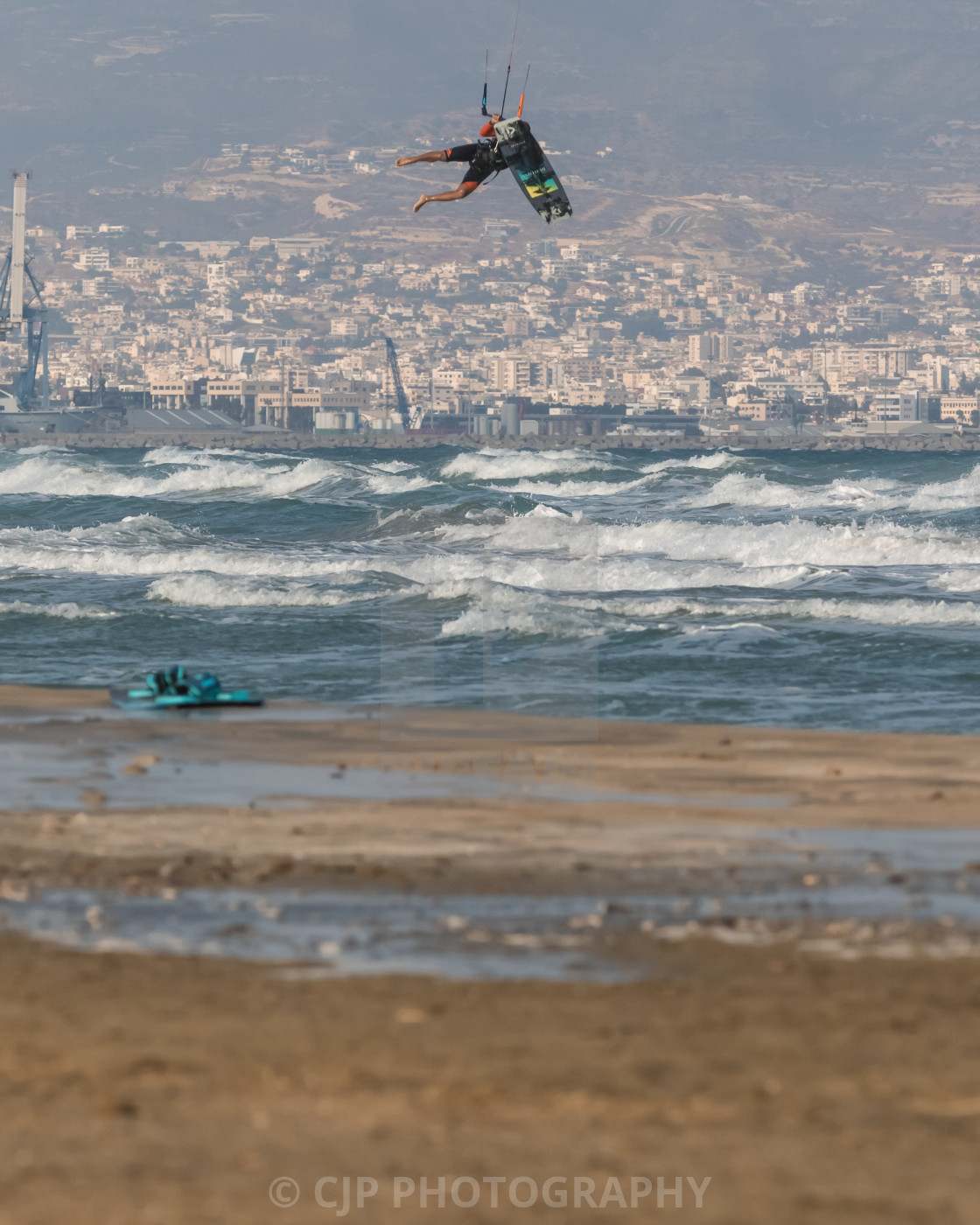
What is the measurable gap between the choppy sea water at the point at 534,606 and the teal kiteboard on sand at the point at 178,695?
2108mm

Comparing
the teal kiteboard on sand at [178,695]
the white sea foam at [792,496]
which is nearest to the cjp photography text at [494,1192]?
the teal kiteboard on sand at [178,695]

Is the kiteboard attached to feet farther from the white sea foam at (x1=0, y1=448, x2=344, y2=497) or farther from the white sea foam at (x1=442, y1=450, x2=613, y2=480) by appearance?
the white sea foam at (x1=442, y1=450, x2=613, y2=480)

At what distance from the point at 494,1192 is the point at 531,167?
37.2ft

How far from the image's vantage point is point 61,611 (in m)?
26.4

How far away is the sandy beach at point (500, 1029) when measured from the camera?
15.2 ft

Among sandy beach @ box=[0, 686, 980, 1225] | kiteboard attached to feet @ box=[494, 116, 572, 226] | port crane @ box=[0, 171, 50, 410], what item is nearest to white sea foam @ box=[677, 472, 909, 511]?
kiteboard attached to feet @ box=[494, 116, 572, 226]

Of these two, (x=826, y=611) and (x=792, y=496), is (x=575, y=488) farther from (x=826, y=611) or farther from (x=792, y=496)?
(x=826, y=611)

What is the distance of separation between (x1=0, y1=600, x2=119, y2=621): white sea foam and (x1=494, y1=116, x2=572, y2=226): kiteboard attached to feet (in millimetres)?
12956

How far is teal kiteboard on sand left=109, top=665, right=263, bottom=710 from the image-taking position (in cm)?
1582

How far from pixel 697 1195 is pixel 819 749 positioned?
895 centimetres

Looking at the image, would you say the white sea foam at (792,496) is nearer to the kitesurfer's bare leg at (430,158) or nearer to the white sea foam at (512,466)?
the white sea foam at (512,466)

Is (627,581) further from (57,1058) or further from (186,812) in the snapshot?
(57,1058)

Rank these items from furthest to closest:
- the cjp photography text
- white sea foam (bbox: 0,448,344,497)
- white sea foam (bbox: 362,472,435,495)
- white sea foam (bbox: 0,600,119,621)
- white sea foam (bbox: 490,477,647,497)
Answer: white sea foam (bbox: 490,477,647,497), white sea foam (bbox: 0,448,344,497), white sea foam (bbox: 362,472,435,495), white sea foam (bbox: 0,600,119,621), the cjp photography text

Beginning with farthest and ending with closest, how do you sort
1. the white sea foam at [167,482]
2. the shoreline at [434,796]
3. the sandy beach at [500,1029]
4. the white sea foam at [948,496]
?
the white sea foam at [167,482] < the white sea foam at [948,496] < the shoreline at [434,796] < the sandy beach at [500,1029]
